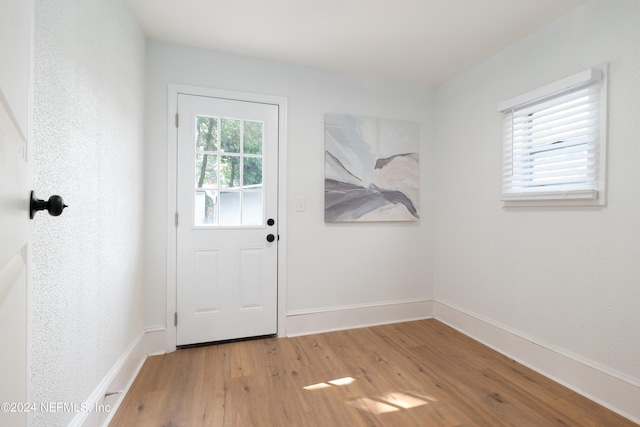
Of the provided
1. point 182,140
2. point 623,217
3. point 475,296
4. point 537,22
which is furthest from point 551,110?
point 182,140

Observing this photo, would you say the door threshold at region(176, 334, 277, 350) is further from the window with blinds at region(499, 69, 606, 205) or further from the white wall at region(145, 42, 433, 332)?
the window with blinds at region(499, 69, 606, 205)

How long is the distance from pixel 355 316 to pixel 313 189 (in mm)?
1292

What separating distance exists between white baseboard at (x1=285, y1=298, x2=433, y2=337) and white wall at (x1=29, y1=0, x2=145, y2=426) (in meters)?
1.28

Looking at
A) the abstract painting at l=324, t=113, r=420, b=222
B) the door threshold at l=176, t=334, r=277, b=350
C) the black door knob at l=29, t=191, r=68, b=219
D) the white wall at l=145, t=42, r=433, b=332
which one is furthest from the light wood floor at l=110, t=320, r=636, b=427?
the black door knob at l=29, t=191, r=68, b=219

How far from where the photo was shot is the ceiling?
1.85 metres

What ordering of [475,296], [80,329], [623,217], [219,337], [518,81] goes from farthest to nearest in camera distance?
[475,296] < [219,337] < [518,81] < [623,217] < [80,329]

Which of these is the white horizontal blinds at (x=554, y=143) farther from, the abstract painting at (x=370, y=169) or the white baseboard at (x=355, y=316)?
the white baseboard at (x=355, y=316)

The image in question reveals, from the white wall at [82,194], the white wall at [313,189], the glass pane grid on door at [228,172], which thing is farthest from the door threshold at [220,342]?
the glass pane grid on door at [228,172]

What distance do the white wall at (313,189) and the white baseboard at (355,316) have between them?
4 centimetres

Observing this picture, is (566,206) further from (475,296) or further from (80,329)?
(80,329)

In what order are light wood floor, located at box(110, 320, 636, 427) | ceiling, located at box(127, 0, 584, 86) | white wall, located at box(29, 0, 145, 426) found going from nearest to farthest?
white wall, located at box(29, 0, 145, 426) → light wood floor, located at box(110, 320, 636, 427) → ceiling, located at box(127, 0, 584, 86)

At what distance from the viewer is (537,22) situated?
1991 mm

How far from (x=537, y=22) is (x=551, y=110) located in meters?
0.62

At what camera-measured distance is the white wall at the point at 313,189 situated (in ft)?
7.44
